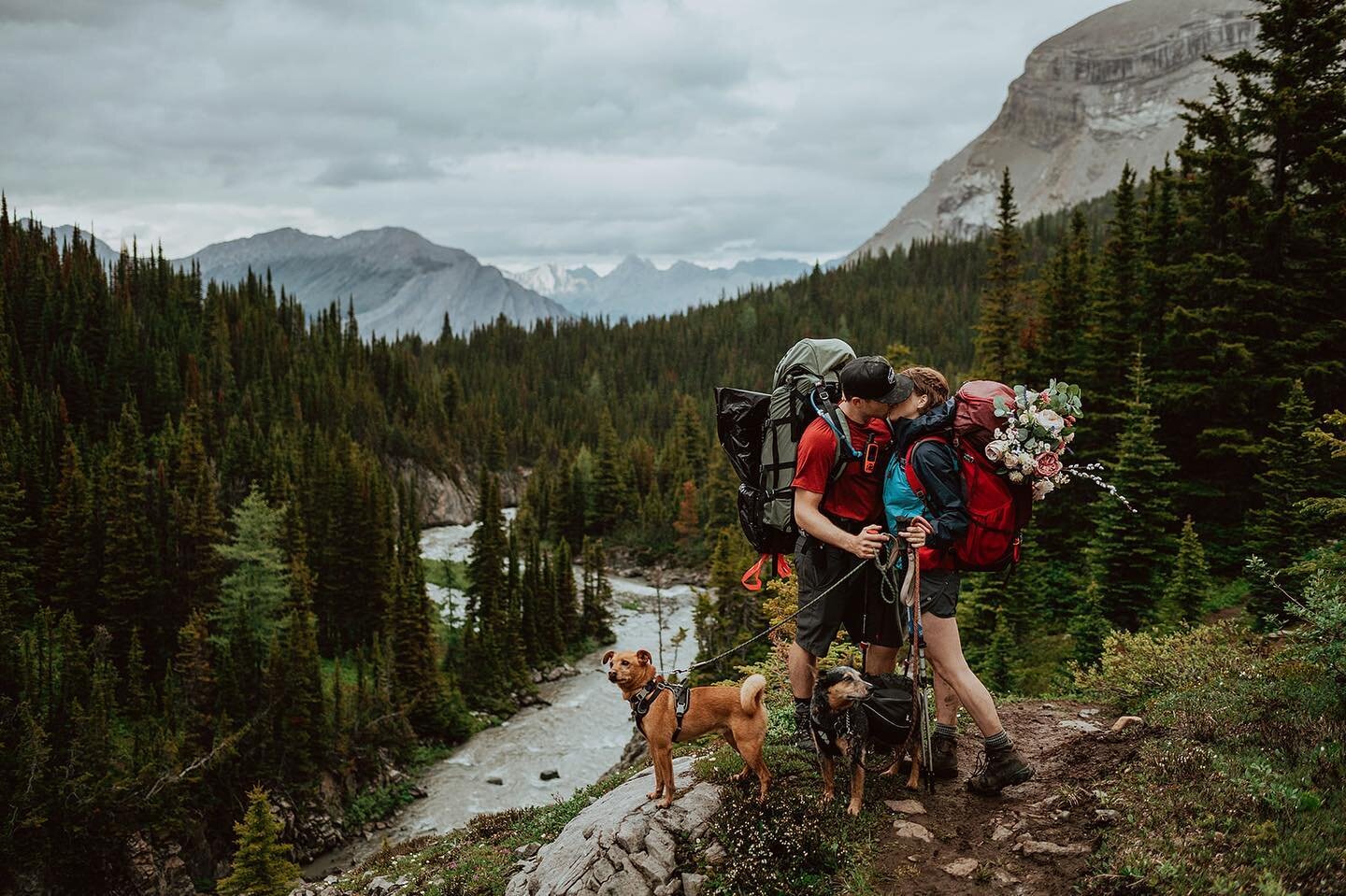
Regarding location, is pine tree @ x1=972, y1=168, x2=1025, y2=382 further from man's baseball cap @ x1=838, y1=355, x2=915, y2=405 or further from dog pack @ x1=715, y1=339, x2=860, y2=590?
man's baseball cap @ x1=838, y1=355, x2=915, y2=405

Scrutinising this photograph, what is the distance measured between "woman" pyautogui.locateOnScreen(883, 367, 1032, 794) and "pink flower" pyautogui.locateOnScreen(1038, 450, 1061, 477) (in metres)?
0.59

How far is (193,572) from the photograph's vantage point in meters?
47.9

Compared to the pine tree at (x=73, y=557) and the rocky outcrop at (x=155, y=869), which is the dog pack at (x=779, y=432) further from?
the pine tree at (x=73, y=557)

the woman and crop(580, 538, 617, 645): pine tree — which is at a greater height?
the woman

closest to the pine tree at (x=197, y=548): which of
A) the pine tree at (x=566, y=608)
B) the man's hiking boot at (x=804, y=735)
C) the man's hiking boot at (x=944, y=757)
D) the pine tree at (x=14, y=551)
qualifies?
the pine tree at (x=14, y=551)

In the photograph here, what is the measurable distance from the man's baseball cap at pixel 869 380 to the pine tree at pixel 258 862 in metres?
24.8

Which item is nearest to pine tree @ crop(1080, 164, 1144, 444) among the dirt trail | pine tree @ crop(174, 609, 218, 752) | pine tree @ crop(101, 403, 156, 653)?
the dirt trail

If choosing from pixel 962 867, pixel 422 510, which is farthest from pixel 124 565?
pixel 422 510

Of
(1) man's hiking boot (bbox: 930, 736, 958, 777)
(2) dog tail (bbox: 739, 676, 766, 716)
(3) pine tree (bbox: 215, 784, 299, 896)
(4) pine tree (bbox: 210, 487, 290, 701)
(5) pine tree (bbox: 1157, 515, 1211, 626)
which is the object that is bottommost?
(3) pine tree (bbox: 215, 784, 299, 896)

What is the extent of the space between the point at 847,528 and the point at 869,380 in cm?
130

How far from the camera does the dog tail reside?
650cm

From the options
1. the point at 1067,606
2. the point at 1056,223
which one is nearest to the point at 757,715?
the point at 1067,606

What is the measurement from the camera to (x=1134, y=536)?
784 inches

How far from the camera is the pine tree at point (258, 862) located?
78.6 ft
